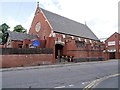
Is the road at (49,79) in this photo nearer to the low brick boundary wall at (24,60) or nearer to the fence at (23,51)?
the low brick boundary wall at (24,60)

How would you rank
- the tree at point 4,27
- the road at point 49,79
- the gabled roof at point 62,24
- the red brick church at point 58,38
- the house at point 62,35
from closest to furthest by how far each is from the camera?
the road at point 49,79
the red brick church at point 58,38
the house at point 62,35
the gabled roof at point 62,24
the tree at point 4,27

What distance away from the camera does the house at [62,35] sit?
50.0 metres

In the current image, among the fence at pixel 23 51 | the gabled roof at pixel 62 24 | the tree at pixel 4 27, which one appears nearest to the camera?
the fence at pixel 23 51

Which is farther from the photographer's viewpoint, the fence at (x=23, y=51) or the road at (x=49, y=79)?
the fence at (x=23, y=51)

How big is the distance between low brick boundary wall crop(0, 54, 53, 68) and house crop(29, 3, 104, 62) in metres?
13.0

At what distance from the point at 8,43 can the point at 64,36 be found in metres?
14.9

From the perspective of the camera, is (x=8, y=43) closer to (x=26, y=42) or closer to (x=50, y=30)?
(x=26, y=42)

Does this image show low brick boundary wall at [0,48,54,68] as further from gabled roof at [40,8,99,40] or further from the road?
gabled roof at [40,8,99,40]

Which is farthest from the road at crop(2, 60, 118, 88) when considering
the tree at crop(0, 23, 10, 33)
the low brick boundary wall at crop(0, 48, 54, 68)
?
the tree at crop(0, 23, 10, 33)

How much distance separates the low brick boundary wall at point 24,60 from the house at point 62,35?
12962mm

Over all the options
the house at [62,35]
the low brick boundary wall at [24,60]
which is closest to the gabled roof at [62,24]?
the house at [62,35]

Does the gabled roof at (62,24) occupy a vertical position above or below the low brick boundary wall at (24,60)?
above

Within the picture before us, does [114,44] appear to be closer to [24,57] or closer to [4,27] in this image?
[4,27]

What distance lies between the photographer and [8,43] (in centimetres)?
4844
